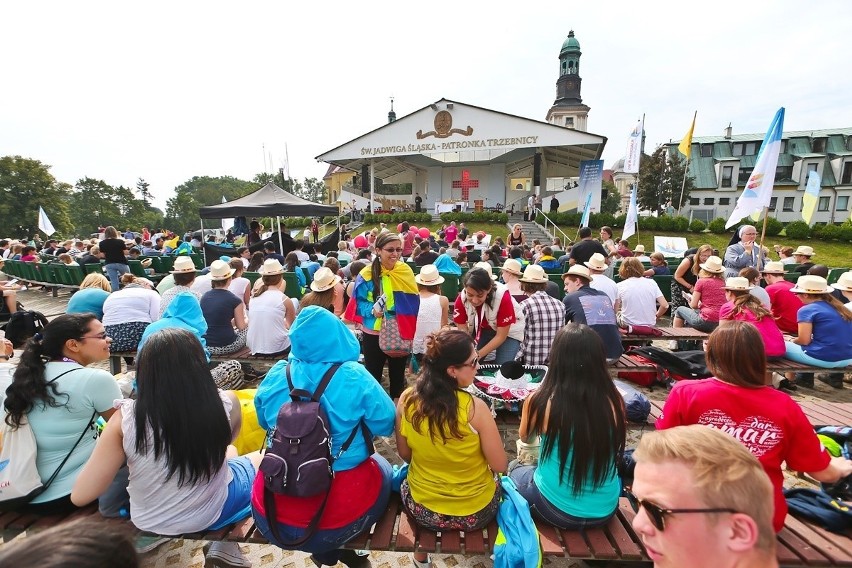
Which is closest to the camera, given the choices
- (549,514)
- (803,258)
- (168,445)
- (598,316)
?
(168,445)

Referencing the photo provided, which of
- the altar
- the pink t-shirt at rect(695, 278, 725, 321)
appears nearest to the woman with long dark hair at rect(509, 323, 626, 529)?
the pink t-shirt at rect(695, 278, 725, 321)

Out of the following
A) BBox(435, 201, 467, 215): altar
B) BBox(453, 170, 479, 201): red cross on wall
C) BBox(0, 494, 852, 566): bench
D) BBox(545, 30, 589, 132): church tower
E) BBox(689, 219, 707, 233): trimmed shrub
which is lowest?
BBox(0, 494, 852, 566): bench

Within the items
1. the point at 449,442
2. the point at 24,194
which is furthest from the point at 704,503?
the point at 24,194

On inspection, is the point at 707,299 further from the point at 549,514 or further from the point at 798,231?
the point at 798,231

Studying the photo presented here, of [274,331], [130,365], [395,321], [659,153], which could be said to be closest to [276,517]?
[395,321]

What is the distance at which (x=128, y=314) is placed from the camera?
184 inches

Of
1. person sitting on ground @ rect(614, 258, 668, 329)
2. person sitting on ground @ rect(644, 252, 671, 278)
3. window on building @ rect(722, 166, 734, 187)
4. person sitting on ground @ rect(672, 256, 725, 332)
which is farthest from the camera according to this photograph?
window on building @ rect(722, 166, 734, 187)

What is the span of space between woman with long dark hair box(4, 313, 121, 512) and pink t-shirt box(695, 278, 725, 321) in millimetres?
6857

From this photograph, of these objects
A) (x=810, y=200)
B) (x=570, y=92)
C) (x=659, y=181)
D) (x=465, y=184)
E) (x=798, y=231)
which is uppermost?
(x=570, y=92)

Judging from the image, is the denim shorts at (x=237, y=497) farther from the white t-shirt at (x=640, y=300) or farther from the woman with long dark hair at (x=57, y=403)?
the white t-shirt at (x=640, y=300)

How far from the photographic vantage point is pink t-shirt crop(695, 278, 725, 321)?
582 cm

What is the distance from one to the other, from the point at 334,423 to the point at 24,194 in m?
55.7

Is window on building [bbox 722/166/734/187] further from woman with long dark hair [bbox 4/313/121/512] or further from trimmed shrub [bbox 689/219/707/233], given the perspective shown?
woman with long dark hair [bbox 4/313/121/512]

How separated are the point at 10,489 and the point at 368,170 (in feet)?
97.9
